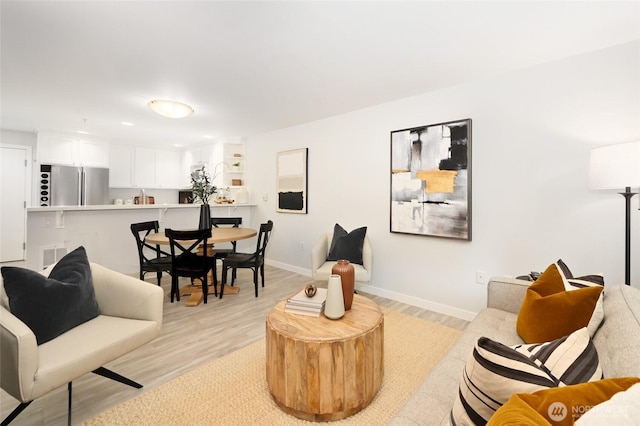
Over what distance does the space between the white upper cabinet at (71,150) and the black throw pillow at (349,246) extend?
5.36 meters

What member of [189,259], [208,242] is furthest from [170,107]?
[189,259]

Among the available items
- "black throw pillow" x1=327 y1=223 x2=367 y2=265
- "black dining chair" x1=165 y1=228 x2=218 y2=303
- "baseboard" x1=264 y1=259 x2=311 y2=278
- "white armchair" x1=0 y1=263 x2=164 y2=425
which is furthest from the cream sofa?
"baseboard" x1=264 y1=259 x2=311 y2=278

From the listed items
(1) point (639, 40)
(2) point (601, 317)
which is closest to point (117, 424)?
(2) point (601, 317)

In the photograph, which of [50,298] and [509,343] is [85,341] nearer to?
[50,298]

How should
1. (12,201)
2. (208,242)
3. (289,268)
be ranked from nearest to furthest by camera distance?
1. (208,242)
2. (289,268)
3. (12,201)

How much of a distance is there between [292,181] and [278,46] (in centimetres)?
259

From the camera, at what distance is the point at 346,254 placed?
350 centimetres

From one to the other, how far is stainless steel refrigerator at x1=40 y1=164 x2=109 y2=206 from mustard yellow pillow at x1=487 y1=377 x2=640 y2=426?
6.99m

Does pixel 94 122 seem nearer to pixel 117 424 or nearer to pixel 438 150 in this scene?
pixel 117 424

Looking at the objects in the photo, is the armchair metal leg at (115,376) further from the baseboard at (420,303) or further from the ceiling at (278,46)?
the baseboard at (420,303)

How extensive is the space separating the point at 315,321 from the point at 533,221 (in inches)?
87.0

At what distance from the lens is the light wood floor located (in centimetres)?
170

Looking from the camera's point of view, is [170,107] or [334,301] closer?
[334,301]

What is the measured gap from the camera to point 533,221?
2.59 m
